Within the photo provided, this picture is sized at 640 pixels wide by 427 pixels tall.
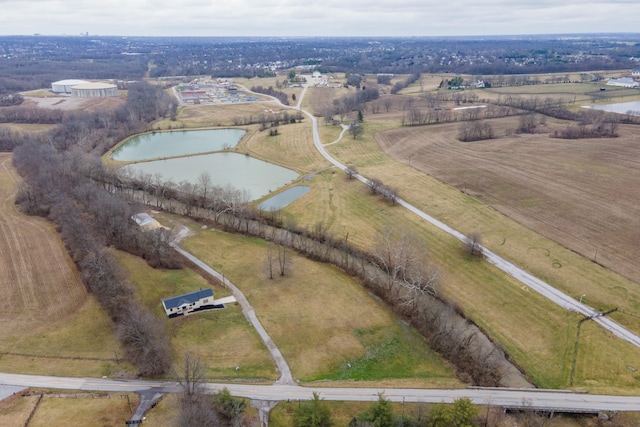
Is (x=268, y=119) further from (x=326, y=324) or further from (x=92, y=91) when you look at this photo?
(x=326, y=324)

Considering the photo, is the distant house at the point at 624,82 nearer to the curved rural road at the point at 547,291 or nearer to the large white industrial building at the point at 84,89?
the curved rural road at the point at 547,291

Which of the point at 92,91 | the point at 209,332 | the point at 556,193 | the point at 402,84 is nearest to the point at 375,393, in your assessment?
the point at 209,332

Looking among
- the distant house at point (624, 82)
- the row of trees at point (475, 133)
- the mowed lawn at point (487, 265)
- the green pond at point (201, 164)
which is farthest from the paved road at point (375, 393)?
the distant house at point (624, 82)

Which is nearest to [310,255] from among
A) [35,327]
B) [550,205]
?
[35,327]

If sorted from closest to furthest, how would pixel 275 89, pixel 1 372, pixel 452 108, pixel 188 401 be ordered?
pixel 188 401
pixel 1 372
pixel 452 108
pixel 275 89

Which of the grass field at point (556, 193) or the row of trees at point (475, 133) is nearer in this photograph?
the grass field at point (556, 193)

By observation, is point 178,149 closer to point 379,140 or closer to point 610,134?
point 379,140

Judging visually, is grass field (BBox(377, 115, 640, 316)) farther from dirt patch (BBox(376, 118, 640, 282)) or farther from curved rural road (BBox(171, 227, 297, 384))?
curved rural road (BBox(171, 227, 297, 384))
